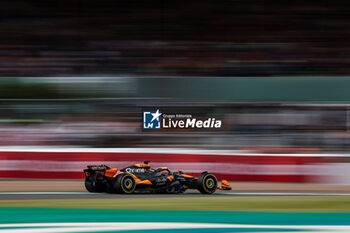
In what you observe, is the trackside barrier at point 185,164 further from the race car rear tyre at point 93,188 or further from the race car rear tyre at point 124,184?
the race car rear tyre at point 124,184

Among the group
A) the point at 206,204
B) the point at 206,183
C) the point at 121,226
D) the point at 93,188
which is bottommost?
the point at 121,226

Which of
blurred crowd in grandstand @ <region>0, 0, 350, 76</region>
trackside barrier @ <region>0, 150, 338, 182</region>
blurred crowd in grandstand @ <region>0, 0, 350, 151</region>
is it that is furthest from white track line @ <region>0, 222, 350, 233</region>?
blurred crowd in grandstand @ <region>0, 0, 350, 76</region>

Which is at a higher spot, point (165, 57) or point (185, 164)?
point (165, 57)

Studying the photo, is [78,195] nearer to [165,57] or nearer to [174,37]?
[165,57]

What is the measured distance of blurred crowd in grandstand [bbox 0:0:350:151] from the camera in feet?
46.9

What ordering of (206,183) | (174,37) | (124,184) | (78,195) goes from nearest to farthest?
(124,184) → (78,195) → (206,183) → (174,37)

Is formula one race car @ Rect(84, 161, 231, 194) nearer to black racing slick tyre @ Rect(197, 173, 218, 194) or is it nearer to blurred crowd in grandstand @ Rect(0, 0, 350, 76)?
black racing slick tyre @ Rect(197, 173, 218, 194)

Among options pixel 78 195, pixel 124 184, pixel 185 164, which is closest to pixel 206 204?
pixel 124 184

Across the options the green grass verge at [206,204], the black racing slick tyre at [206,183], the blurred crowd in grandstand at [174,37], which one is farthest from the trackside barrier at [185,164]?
the blurred crowd in grandstand at [174,37]

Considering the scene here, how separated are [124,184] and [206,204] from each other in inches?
67.7

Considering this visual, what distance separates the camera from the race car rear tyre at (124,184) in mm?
10299

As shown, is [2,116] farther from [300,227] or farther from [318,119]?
[300,227]

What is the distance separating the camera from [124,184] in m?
10.4

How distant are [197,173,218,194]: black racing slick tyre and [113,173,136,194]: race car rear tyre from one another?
4.06ft
